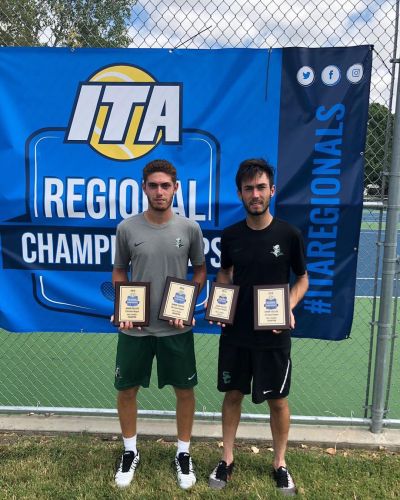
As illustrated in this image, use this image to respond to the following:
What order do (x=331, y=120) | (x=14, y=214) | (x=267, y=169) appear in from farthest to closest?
(x=14, y=214) → (x=331, y=120) → (x=267, y=169)

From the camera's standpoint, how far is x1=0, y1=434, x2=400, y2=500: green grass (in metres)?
2.64

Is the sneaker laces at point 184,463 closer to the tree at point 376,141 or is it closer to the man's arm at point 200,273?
the man's arm at point 200,273

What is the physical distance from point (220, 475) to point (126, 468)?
22.9 inches

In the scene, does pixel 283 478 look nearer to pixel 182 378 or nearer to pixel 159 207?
pixel 182 378

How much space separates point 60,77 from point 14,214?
1.01 meters

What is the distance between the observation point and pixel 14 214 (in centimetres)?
324

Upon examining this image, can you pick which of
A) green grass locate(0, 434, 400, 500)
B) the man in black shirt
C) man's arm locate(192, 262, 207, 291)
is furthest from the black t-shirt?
green grass locate(0, 434, 400, 500)

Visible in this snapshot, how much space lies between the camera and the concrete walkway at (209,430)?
320 cm

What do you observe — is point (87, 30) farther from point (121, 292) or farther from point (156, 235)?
point (121, 292)

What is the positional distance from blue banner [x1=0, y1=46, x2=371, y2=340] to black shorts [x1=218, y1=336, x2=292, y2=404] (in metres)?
0.76

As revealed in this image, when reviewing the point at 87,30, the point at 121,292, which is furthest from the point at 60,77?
the point at 121,292

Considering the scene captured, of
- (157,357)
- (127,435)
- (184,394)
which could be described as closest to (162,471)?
(127,435)

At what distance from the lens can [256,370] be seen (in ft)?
8.33

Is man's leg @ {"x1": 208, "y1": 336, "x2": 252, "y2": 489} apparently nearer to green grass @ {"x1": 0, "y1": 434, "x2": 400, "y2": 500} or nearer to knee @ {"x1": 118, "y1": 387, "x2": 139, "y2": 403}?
green grass @ {"x1": 0, "y1": 434, "x2": 400, "y2": 500}
